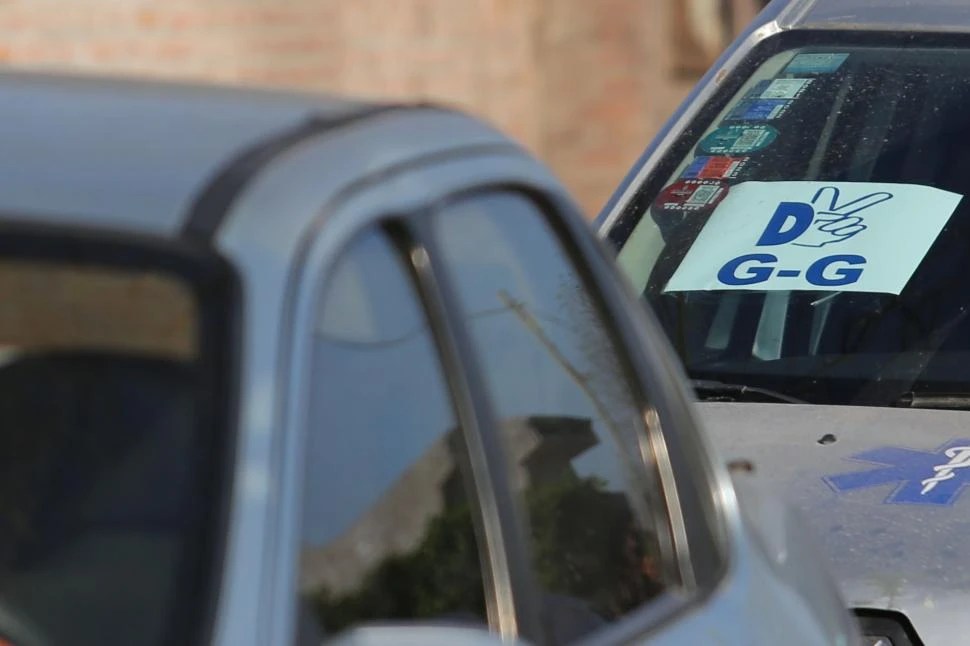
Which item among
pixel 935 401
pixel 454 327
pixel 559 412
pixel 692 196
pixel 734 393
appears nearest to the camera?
pixel 454 327

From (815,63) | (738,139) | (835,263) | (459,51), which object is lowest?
(835,263)

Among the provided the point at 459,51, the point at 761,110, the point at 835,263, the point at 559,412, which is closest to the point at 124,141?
the point at 559,412

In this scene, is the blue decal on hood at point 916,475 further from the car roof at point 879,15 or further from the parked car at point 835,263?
the car roof at point 879,15

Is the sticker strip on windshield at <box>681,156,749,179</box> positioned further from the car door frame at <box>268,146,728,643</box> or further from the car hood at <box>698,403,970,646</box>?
the car door frame at <box>268,146,728,643</box>

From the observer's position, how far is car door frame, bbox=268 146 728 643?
1704mm

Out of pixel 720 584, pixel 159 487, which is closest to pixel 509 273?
pixel 720 584

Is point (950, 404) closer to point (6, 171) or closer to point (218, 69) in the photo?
point (6, 171)

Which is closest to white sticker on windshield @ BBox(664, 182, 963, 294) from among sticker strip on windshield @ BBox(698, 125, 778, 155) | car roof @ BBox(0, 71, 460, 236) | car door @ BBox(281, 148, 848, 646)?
sticker strip on windshield @ BBox(698, 125, 778, 155)

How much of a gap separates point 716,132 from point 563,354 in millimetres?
1871

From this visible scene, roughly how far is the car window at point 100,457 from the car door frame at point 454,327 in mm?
77

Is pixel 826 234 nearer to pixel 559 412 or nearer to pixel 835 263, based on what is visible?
pixel 835 263

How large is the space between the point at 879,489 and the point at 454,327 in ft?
4.39

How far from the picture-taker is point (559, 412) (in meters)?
2.35

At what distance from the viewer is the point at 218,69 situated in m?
7.69
